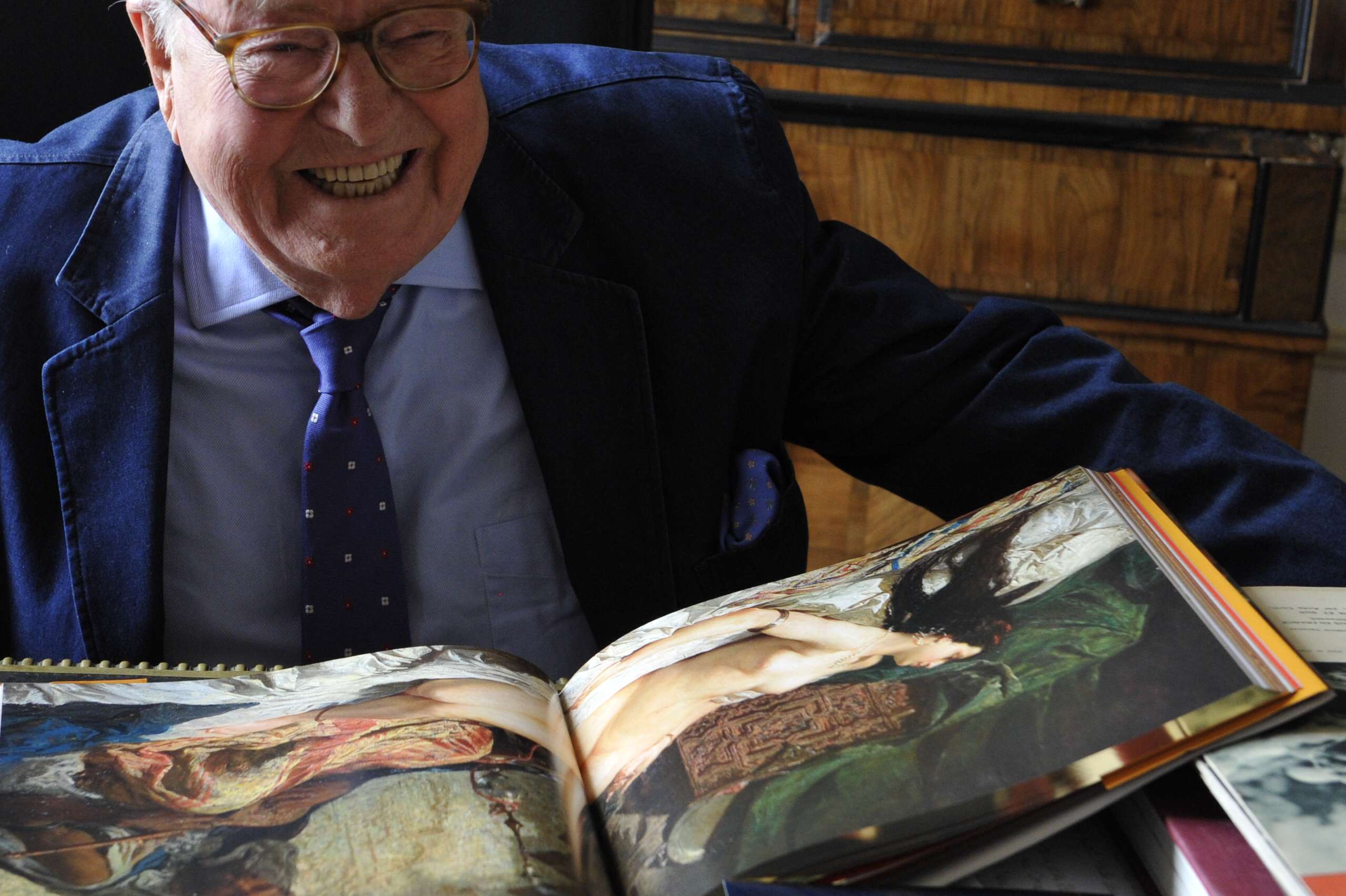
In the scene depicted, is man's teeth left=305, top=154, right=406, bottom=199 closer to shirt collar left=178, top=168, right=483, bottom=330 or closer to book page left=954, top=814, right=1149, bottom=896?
shirt collar left=178, top=168, right=483, bottom=330

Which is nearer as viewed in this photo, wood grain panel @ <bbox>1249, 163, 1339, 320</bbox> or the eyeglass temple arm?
the eyeglass temple arm

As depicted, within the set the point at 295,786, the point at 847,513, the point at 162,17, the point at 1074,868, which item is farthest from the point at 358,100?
the point at 847,513

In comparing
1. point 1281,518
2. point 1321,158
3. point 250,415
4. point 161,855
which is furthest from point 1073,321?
point 161,855

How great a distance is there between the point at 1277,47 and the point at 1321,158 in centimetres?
15

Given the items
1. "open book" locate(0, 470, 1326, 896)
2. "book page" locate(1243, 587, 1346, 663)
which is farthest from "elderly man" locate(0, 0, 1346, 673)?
"open book" locate(0, 470, 1326, 896)

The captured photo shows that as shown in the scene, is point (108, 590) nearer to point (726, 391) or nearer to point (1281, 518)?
point (726, 391)

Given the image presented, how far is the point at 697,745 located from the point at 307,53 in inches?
17.0

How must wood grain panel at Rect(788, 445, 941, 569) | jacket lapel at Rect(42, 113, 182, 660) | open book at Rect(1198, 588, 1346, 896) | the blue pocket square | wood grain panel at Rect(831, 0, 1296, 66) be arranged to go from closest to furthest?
open book at Rect(1198, 588, 1346, 896)
jacket lapel at Rect(42, 113, 182, 660)
the blue pocket square
wood grain panel at Rect(831, 0, 1296, 66)
wood grain panel at Rect(788, 445, 941, 569)

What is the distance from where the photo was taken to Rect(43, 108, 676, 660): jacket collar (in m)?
0.74

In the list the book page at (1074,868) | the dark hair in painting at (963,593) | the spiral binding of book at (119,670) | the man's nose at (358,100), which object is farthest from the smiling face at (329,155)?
the book page at (1074,868)

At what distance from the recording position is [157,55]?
0.72 metres

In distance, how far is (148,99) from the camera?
868mm

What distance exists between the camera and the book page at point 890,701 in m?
0.41

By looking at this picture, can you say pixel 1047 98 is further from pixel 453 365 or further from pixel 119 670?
pixel 119 670
